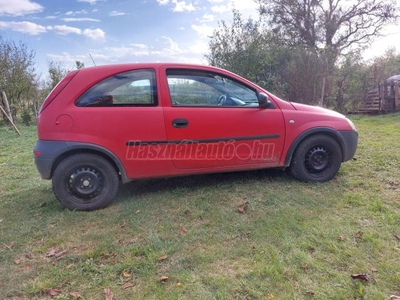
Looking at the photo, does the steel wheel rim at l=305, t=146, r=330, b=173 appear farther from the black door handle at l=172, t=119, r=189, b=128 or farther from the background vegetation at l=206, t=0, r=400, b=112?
the background vegetation at l=206, t=0, r=400, b=112

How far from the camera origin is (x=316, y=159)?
376 cm

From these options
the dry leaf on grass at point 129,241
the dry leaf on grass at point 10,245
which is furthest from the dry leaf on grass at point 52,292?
the dry leaf on grass at point 10,245

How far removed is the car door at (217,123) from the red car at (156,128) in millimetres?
12

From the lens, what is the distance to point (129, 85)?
10.5ft

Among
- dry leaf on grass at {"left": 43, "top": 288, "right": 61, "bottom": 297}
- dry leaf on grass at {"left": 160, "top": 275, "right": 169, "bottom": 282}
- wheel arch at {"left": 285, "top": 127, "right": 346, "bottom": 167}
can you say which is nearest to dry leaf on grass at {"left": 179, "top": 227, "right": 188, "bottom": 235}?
dry leaf on grass at {"left": 160, "top": 275, "right": 169, "bottom": 282}

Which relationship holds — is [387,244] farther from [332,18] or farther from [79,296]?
[332,18]

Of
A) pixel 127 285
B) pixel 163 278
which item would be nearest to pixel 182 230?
pixel 163 278

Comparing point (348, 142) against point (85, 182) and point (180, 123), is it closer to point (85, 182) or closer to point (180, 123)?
point (180, 123)

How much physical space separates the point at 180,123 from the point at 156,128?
0.93 feet

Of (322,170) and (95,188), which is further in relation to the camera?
(322,170)

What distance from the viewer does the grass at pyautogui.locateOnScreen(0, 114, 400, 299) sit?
2.01 m

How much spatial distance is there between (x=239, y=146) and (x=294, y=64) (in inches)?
A: 325

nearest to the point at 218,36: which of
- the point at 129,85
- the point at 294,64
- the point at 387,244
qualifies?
the point at 294,64

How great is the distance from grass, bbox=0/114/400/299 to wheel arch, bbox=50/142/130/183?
45cm
